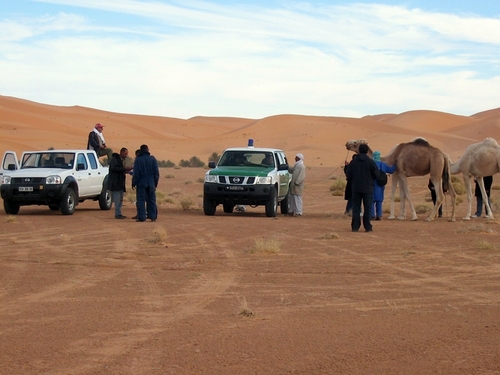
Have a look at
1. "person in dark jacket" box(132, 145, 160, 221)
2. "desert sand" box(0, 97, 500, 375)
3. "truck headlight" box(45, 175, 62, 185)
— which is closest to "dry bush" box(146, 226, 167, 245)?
"desert sand" box(0, 97, 500, 375)

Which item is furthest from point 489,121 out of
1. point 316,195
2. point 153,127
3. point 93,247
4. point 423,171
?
point 93,247

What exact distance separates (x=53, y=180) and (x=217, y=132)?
10465 cm

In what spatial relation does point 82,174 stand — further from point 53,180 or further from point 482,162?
point 482,162

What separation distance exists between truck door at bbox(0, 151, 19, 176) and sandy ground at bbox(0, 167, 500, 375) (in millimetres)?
4707

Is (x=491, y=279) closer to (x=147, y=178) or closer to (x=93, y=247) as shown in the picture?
(x=93, y=247)

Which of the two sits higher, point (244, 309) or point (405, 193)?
point (405, 193)

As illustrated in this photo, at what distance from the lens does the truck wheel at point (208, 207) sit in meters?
21.9

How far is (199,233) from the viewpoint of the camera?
57.0ft

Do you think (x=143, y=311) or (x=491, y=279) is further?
(x=491, y=279)

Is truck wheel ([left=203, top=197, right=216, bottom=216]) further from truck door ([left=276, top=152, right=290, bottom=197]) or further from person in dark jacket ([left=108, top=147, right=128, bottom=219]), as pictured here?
person in dark jacket ([left=108, top=147, right=128, bottom=219])

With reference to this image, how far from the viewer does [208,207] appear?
22062mm

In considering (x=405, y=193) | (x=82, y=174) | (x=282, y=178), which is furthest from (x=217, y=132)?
(x=405, y=193)

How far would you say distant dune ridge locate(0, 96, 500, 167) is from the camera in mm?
86375

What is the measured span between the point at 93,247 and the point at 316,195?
21.3 metres
